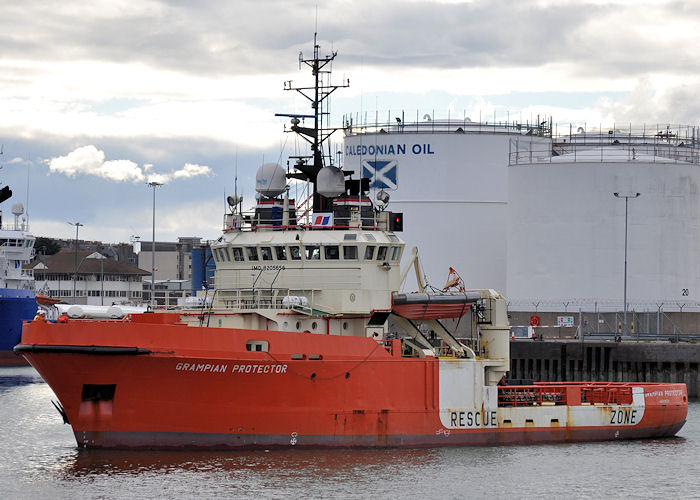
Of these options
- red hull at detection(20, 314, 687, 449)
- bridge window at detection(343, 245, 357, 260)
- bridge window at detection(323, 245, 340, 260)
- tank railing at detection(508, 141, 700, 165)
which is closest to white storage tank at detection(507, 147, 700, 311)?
tank railing at detection(508, 141, 700, 165)

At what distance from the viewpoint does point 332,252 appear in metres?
33.5

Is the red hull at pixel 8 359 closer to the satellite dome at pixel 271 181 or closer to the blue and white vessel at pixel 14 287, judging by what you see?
the blue and white vessel at pixel 14 287

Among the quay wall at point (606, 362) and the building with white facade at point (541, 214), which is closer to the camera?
the quay wall at point (606, 362)

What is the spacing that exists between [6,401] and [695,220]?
3709 cm

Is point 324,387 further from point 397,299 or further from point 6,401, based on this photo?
point 6,401

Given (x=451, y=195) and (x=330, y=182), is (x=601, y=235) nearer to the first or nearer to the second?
(x=451, y=195)

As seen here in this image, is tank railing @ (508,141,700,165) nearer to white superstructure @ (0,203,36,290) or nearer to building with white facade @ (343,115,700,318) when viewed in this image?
building with white facade @ (343,115,700,318)

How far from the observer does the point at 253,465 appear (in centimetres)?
2950

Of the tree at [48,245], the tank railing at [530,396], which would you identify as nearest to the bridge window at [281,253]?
the tank railing at [530,396]

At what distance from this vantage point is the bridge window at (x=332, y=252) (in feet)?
110

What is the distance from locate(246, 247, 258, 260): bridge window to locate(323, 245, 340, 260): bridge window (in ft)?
6.92

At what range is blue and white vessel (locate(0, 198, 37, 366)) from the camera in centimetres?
7112

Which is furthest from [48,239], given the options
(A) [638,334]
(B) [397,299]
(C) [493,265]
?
(B) [397,299]

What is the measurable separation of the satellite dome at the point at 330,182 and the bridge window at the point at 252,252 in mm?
2570
